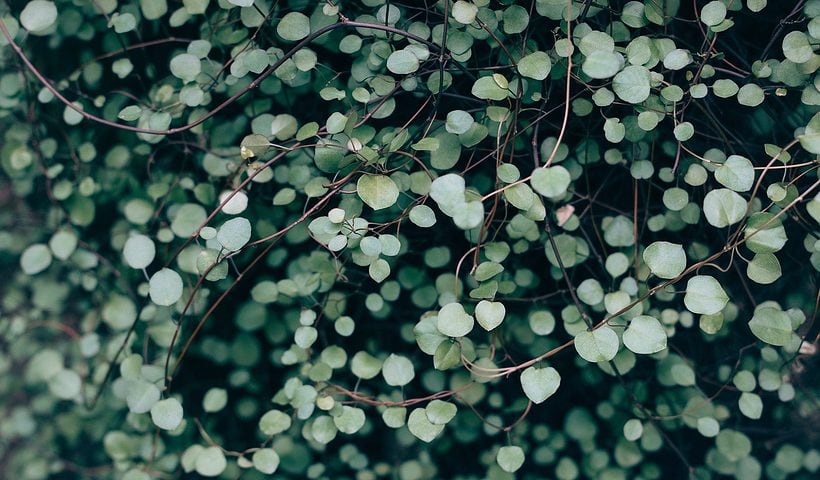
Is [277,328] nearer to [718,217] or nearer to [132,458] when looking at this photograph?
[132,458]

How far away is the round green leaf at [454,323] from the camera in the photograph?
0.75 metres

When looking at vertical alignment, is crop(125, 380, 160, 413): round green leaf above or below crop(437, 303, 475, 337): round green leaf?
below

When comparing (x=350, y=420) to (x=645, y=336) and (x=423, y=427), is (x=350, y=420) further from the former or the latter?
(x=645, y=336)

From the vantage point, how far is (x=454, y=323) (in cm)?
75

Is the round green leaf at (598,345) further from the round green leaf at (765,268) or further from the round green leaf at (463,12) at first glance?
the round green leaf at (463,12)

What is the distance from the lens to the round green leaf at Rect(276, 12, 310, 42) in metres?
0.82

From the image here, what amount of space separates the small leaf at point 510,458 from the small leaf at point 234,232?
0.49 metres

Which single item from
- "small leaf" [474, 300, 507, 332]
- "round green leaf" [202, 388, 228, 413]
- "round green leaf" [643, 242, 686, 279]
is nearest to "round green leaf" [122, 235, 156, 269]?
"round green leaf" [202, 388, 228, 413]

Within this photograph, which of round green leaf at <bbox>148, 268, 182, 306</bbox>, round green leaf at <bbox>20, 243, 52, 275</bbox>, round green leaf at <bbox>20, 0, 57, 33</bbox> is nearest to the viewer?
round green leaf at <bbox>148, 268, 182, 306</bbox>

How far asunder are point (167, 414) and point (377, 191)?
483mm

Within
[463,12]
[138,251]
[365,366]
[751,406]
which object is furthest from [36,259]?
[751,406]

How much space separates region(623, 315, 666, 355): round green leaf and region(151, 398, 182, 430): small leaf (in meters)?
0.66

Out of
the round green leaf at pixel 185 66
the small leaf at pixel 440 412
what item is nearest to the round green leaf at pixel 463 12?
the round green leaf at pixel 185 66

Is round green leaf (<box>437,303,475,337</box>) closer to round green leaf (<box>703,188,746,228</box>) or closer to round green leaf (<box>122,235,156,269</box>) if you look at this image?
round green leaf (<box>703,188,746,228</box>)
